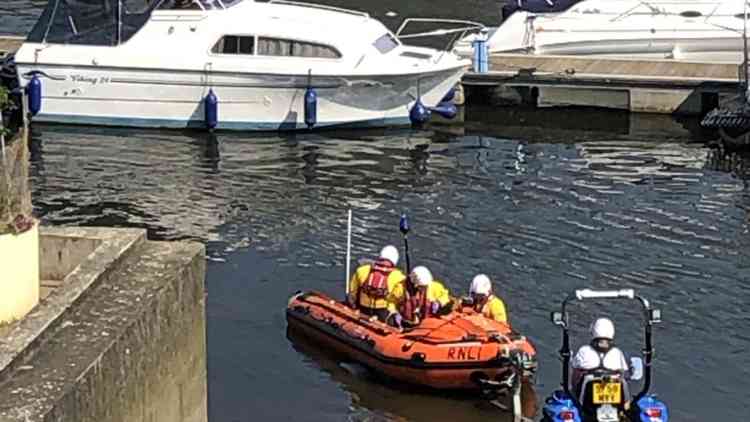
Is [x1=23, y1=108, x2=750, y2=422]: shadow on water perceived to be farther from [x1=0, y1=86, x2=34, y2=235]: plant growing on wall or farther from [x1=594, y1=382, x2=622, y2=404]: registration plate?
[x1=0, y1=86, x2=34, y2=235]: plant growing on wall

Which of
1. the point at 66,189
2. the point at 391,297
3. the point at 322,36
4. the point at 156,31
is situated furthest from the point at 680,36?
the point at 391,297

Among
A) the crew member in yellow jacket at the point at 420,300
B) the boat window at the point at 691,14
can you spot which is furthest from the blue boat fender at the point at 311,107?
the crew member in yellow jacket at the point at 420,300

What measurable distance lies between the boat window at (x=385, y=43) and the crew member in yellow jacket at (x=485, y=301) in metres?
11.2

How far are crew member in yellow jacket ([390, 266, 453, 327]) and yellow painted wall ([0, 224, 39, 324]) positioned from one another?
805 cm

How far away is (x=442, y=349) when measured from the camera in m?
14.7

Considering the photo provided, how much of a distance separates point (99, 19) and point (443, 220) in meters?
8.36

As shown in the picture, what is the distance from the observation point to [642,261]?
1900cm

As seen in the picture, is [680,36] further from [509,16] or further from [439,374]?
[439,374]

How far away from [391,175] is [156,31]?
5.12 metres

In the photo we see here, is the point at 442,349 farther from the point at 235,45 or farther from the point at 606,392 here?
the point at 235,45

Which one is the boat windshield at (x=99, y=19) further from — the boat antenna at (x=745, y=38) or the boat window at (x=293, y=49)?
the boat antenna at (x=745, y=38)

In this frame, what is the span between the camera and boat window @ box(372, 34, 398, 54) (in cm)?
2606

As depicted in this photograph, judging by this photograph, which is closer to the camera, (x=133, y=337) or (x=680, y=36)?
(x=133, y=337)

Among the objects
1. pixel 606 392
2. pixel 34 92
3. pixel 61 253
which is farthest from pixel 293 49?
pixel 61 253
